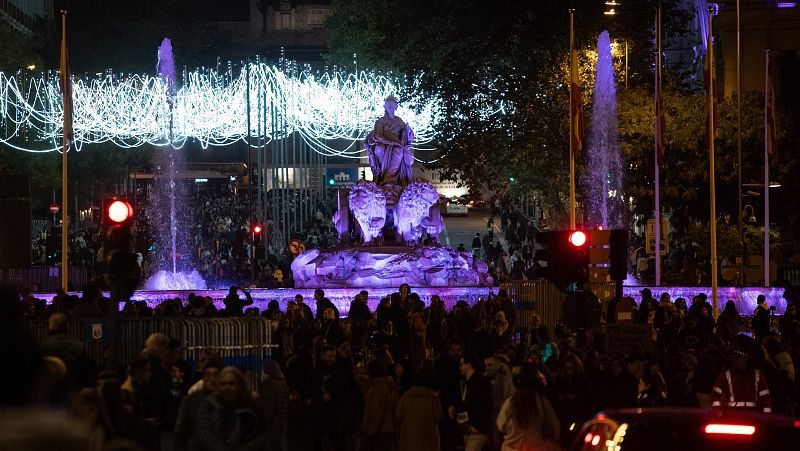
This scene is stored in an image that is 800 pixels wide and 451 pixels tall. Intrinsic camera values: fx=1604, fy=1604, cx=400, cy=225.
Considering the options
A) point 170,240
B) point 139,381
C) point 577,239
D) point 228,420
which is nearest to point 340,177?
point 170,240

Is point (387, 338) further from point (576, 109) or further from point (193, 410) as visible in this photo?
point (576, 109)

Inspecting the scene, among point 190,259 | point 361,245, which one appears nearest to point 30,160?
point 190,259

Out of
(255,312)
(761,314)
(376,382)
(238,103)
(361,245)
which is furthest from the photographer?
(238,103)

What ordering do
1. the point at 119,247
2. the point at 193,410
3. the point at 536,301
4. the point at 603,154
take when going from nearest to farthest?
1. the point at 193,410
2. the point at 119,247
3. the point at 536,301
4. the point at 603,154

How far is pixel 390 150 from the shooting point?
116 ft

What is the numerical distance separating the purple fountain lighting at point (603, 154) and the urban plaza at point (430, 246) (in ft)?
0.28

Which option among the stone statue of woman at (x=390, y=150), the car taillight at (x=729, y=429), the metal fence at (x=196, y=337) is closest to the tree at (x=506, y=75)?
the stone statue of woman at (x=390, y=150)

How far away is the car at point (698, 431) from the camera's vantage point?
798 centimetres

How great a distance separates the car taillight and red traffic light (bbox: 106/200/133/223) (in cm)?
629

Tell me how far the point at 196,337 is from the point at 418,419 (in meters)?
2.82

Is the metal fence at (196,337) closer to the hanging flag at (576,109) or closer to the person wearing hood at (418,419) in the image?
the person wearing hood at (418,419)

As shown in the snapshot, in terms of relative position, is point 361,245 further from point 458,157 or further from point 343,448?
point 343,448

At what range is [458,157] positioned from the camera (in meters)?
49.7

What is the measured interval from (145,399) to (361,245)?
2391cm
